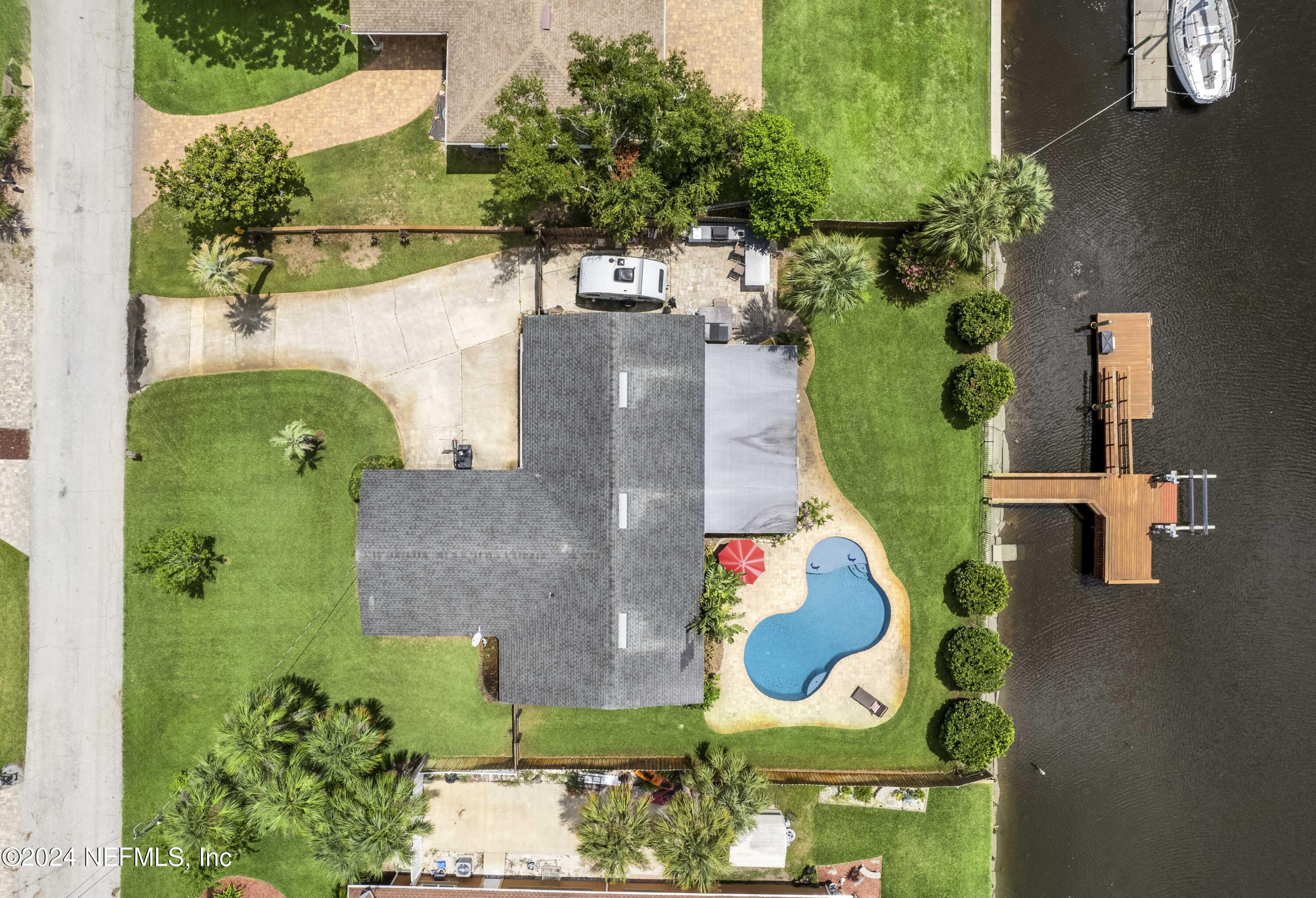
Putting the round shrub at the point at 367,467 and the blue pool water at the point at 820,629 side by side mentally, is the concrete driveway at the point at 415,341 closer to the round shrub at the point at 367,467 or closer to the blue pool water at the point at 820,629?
the round shrub at the point at 367,467

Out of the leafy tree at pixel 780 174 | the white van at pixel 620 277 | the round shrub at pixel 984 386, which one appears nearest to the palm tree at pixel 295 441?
Answer: the white van at pixel 620 277

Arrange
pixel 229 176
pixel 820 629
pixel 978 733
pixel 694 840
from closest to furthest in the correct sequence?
1. pixel 229 176
2. pixel 694 840
3. pixel 978 733
4. pixel 820 629

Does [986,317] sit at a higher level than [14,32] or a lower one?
lower

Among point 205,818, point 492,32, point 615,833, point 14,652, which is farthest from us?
point 14,652

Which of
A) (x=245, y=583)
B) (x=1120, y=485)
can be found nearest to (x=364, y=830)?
(x=245, y=583)

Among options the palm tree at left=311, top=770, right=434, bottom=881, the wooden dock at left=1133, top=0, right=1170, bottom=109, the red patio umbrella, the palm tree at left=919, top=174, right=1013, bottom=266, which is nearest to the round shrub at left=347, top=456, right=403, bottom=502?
the palm tree at left=311, top=770, right=434, bottom=881

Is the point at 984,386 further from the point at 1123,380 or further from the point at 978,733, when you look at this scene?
the point at 978,733
